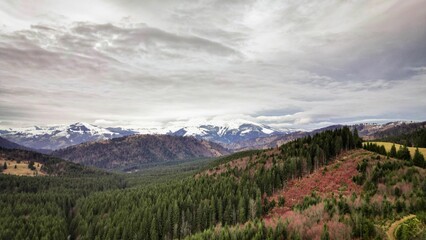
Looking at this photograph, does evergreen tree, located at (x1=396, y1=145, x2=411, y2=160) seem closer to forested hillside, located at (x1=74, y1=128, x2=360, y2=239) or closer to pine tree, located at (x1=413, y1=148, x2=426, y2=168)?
pine tree, located at (x1=413, y1=148, x2=426, y2=168)

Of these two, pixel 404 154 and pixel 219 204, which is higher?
pixel 404 154

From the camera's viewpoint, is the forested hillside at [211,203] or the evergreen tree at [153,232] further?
the forested hillside at [211,203]

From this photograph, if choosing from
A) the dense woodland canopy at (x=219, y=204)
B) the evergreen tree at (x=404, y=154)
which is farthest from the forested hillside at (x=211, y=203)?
the evergreen tree at (x=404, y=154)

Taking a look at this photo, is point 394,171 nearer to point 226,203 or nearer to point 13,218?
point 226,203

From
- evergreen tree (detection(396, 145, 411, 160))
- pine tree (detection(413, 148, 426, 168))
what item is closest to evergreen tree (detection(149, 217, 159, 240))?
evergreen tree (detection(396, 145, 411, 160))

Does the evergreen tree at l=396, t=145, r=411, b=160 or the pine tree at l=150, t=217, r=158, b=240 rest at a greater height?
the evergreen tree at l=396, t=145, r=411, b=160

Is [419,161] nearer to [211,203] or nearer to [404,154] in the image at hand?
[404,154]

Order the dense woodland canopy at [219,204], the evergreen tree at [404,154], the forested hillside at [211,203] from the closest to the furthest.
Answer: the dense woodland canopy at [219,204] < the evergreen tree at [404,154] < the forested hillside at [211,203]

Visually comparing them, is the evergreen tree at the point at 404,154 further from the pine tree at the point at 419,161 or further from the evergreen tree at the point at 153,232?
the evergreen tree at the point at 153,232

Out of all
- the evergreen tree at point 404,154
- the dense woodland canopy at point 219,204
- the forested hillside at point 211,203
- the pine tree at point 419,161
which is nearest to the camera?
the dense woodland canopy at point 219,204

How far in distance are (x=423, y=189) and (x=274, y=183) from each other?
71.1 meters

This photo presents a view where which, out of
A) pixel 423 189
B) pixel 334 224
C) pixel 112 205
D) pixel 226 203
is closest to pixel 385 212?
pixel 334 224

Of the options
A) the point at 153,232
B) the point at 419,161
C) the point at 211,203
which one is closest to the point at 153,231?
the point at 153,232

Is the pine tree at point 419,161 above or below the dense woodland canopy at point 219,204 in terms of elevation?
above
